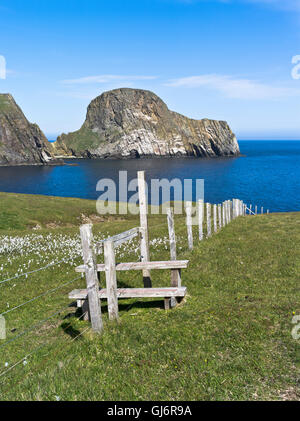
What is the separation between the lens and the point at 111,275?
9008 millimetres

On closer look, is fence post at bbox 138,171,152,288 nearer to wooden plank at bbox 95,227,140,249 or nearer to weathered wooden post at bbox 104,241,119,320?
wooden plank at bbox 95,227,140,249

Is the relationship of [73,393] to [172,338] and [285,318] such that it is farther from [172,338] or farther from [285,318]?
[285,318]

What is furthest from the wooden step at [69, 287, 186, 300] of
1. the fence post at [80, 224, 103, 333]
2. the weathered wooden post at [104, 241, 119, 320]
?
the fence post at [80, 224, 103, 333]

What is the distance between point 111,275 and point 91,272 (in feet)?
2.68

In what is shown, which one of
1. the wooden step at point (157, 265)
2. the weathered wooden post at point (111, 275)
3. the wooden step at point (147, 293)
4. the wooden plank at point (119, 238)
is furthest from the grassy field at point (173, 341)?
the wooden plank at point (119, 238)

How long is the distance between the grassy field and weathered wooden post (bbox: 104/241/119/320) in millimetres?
397

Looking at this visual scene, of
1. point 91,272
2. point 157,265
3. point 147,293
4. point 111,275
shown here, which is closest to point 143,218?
point 157,265

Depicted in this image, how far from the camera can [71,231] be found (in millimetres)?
31547

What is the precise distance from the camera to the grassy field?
654 cm

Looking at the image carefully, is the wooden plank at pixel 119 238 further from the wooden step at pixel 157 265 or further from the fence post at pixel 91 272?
the wooden step at pixel 157 265

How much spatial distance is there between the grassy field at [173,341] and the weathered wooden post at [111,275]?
397mm

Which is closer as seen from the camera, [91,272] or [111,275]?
[91,272]

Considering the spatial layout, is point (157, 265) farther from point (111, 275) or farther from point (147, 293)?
point (111, 275)

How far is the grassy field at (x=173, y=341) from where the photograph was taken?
→ 654 cm
